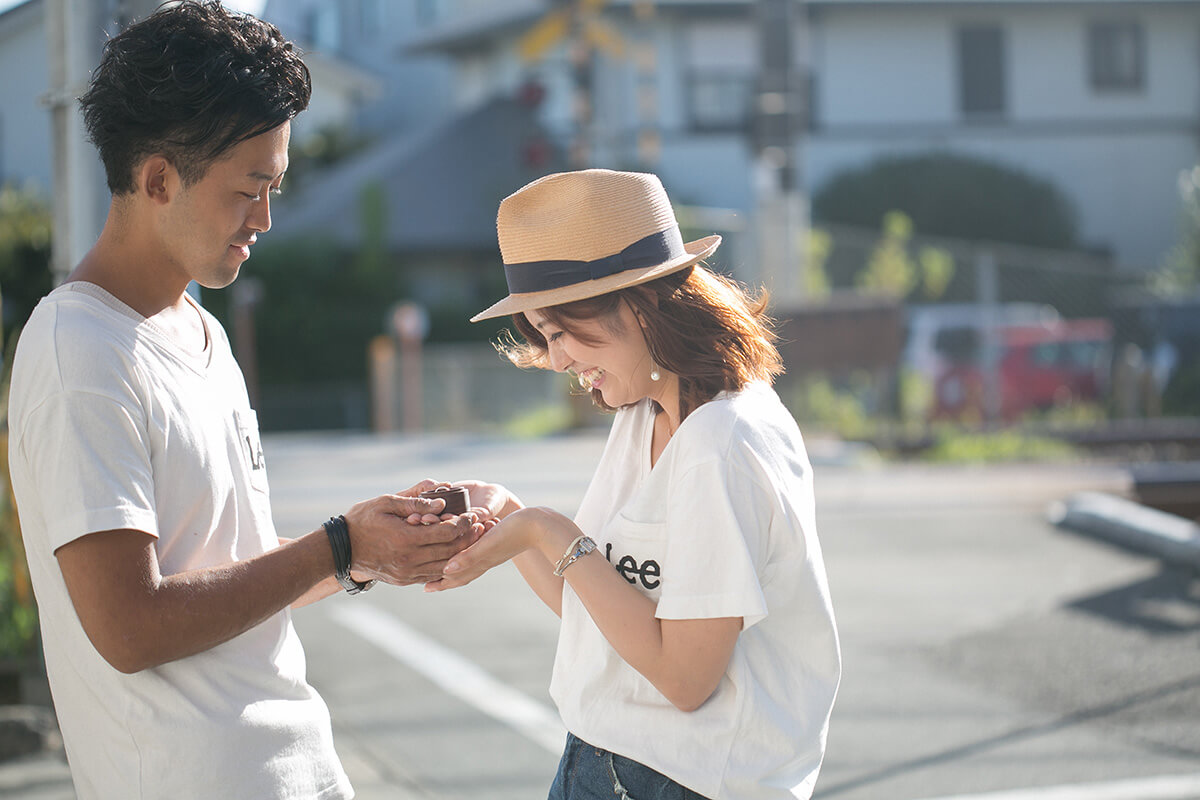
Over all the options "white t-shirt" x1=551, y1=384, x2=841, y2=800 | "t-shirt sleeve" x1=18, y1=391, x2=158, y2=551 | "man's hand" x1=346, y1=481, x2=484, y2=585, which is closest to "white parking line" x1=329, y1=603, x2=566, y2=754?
"man's hand" x1=346, y1=481, x2=484, y2=585

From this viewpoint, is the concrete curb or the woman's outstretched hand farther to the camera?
the concrete curb

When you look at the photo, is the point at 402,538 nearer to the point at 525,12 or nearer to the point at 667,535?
the point at 667,535

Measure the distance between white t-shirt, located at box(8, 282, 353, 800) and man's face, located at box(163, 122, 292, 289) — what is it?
0.48 ft

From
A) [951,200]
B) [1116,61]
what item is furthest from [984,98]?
[951,200]

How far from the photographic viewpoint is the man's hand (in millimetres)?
2301

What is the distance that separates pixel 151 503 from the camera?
201 centimetres

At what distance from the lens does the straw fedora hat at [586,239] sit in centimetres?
233

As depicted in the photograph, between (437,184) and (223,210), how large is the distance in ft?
99.4

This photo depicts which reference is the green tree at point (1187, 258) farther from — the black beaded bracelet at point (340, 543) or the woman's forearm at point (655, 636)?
the black beaded bracelet at point (340, 543)

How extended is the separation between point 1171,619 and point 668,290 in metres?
6.11

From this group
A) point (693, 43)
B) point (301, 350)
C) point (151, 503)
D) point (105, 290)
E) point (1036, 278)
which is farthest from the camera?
point (693, 43)

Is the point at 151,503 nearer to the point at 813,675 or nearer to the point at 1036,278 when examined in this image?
the point at 813,675

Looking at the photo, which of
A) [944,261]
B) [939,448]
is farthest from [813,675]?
[944,261]

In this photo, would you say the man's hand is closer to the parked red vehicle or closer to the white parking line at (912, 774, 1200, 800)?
the white parking line at (912, 774, 1200, 800)
